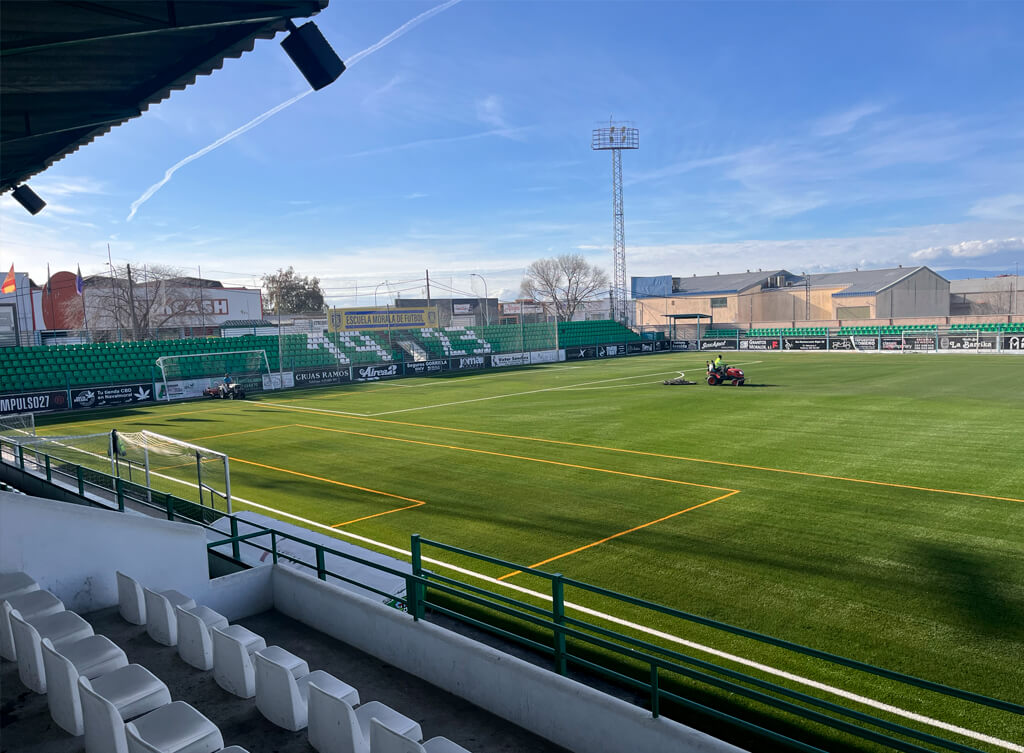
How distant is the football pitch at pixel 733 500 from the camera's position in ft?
28.5

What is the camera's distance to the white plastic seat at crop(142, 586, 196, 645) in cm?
785

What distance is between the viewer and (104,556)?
8.98 meters

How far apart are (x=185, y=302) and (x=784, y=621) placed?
76.3m

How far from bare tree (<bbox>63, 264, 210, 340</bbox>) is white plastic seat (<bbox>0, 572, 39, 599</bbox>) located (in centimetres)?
6753

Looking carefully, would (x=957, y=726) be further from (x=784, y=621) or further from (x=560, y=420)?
(x=560, y=420)

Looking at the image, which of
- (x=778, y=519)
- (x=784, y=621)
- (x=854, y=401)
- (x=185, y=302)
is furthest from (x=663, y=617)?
(x=185, y=302)

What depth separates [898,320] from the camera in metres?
68.4

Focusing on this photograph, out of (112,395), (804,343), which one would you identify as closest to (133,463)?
(112,395)

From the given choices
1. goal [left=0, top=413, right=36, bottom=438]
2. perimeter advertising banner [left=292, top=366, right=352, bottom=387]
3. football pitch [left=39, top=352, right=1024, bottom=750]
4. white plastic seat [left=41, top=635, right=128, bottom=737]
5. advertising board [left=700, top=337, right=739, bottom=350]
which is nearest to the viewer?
white plastic seat [left=41, top=635, right=128, bottom=737]

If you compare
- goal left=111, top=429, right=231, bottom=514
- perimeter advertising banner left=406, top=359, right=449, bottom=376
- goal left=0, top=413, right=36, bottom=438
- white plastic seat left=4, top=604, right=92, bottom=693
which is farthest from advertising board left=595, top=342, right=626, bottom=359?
white plastic seat left=4, top=604, right=92, bottom=693

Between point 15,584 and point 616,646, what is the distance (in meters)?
6.92

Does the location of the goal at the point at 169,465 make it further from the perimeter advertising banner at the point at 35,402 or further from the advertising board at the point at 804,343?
the advertising board at the point at 804,343

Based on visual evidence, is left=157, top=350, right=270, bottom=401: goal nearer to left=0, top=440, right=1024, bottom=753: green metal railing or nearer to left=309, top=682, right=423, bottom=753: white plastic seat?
left=0, top=440, right=1024, bottom=753: green metal railing

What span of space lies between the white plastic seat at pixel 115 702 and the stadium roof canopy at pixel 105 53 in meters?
6.27
